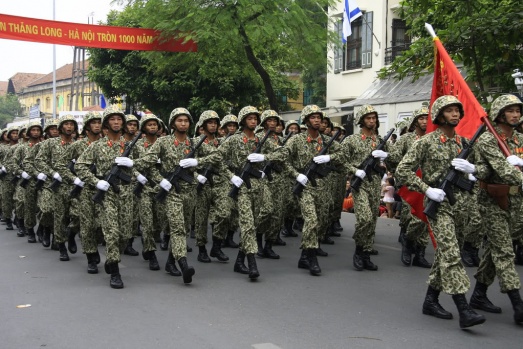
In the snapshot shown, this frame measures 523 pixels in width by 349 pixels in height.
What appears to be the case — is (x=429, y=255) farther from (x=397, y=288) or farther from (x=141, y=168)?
(x=141, y=168)

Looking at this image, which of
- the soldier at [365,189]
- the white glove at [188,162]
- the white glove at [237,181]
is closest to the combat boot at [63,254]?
the white glove at [188,162]

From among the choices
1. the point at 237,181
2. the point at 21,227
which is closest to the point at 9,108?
the point at 21,227

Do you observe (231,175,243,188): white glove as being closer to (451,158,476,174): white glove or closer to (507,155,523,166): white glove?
(451,158,476,174): white glove

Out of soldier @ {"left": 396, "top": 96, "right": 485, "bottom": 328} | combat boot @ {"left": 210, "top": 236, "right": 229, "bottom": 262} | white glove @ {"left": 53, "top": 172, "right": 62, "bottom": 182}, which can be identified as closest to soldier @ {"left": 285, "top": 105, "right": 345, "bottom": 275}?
combat boot @ {"left": 210, "top": 236, "right": 229, "bottom": 262}

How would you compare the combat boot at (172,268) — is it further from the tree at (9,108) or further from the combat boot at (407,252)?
the tree at (9,108)

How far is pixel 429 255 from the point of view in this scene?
10.8m

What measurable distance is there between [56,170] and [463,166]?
6.46 meters

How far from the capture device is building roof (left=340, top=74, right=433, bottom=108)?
849 inches

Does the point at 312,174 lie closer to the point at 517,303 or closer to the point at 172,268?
the point at 172,268

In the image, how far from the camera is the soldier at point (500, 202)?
21.1ft

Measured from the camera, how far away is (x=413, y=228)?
30.8 ft

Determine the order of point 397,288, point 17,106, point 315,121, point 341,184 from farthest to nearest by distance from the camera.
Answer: point 17,106 → point 341,184 → point 315,121 → point 397,288

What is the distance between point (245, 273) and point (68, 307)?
2527 mm

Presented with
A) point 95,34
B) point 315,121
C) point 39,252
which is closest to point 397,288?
point 315,121
